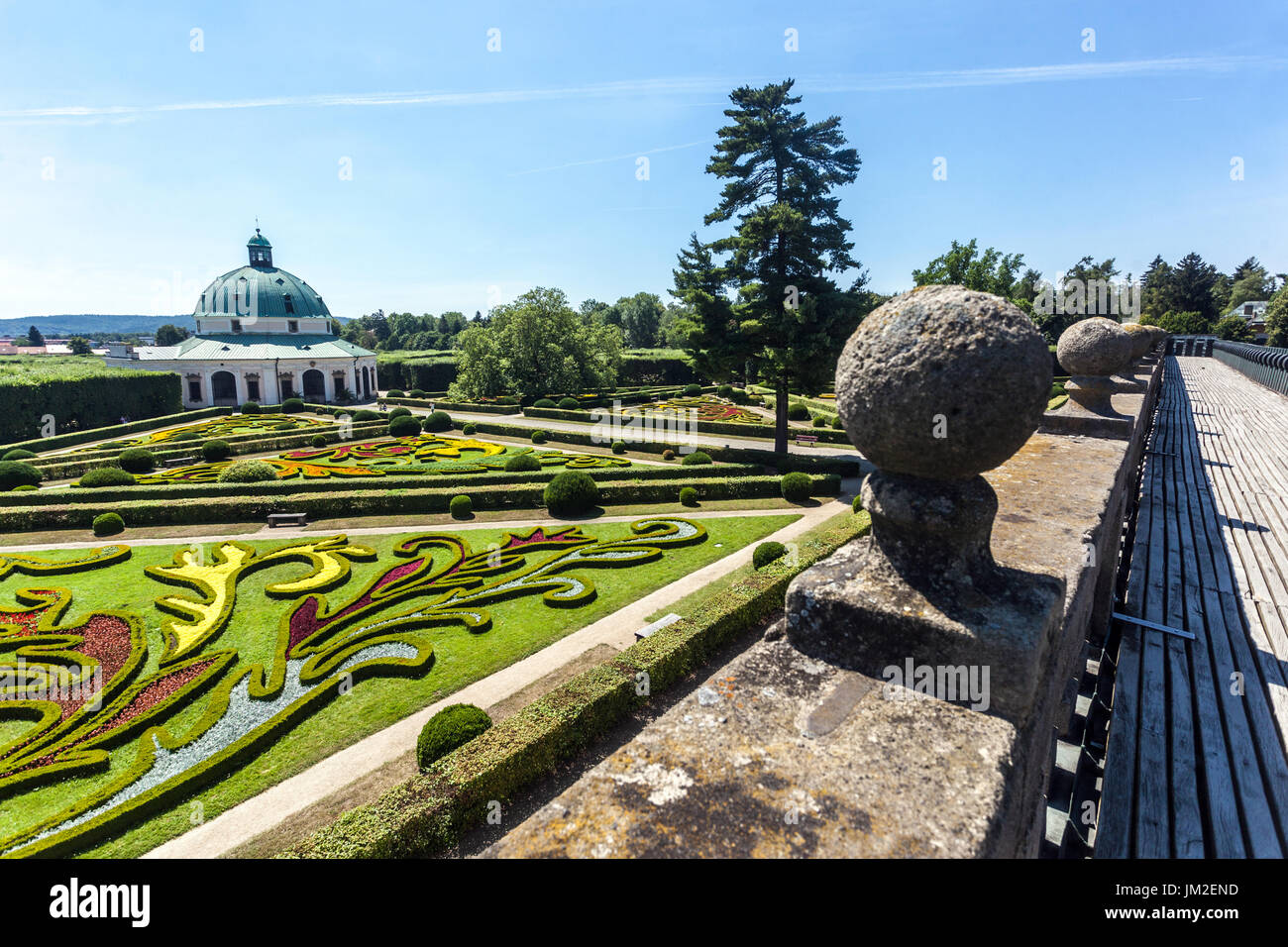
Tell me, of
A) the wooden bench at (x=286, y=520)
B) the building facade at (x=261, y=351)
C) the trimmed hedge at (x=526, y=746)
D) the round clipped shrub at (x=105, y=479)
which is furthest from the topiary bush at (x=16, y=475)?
the building facade at (x=261, y=351)

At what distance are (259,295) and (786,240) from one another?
185ft

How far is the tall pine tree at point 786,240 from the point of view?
22156 millimetres

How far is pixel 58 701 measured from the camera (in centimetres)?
901

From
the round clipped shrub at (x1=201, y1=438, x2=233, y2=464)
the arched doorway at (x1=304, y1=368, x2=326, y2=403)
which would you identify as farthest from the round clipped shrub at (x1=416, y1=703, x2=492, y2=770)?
the arched doorway at (x1=304, y1=368, x2=326, y2=403)

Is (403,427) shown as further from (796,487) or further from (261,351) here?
(261,351)

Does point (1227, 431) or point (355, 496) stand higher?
point (1227, 431)

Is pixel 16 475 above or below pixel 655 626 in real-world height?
above

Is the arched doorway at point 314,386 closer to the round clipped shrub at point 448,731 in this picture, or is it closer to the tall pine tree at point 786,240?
the tall pine tree at point 786,240

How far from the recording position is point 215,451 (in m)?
26.4

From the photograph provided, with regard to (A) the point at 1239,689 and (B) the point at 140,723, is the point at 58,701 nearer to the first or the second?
(B) the point at 140,723

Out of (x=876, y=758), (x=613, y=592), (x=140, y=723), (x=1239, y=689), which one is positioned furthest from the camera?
(x=613, y=592)

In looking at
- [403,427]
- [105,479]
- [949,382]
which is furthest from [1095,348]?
[403,427]
